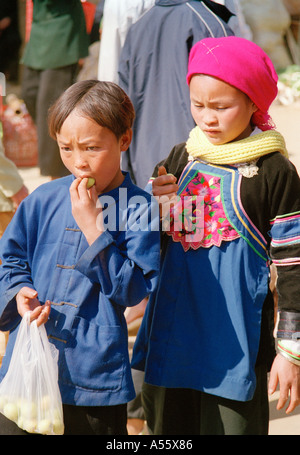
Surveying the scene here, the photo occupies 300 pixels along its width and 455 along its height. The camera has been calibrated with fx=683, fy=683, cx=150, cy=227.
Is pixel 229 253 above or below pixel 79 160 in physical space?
below

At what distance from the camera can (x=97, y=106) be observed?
82.7 inches

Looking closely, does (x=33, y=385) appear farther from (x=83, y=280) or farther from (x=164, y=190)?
(x=164, y=190)

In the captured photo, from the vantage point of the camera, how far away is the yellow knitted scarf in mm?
2275

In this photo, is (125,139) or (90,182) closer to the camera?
(90,182)

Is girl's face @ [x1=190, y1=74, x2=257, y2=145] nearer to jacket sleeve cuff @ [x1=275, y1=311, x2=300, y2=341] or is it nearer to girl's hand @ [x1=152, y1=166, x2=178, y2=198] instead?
girl's hand @ [x1=152, y1=166, x2=178, y2=198]

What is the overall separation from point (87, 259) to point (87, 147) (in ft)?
1.13

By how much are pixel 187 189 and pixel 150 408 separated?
87 cm

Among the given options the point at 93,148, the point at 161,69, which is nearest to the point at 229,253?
the point at 93,148

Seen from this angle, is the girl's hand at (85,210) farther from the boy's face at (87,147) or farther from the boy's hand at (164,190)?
the boy's hand at (164,190)

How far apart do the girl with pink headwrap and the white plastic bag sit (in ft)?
1.47

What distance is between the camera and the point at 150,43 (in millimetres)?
3771

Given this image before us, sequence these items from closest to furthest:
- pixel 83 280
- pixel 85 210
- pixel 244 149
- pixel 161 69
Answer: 1. pixel 85 210
2. pixel 83 280
3. pixel 244 149
4. pixel 161 69

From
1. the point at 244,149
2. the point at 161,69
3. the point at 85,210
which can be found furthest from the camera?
the point at 161,69

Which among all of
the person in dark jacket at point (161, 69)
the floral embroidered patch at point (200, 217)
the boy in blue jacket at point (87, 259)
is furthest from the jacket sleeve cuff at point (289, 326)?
the person in dark jacket at point (161, 69)
